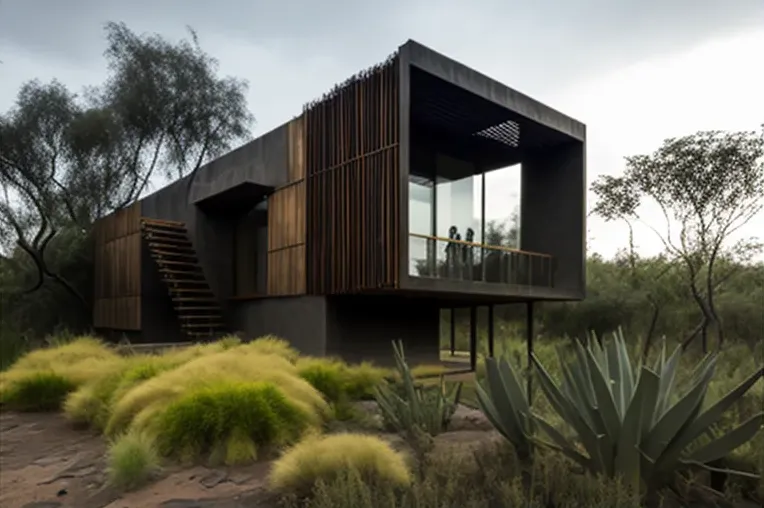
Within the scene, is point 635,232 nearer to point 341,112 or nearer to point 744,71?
point 744,71

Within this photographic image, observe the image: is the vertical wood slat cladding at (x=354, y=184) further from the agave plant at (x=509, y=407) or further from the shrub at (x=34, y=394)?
the agave plant at (x=509, y=407)


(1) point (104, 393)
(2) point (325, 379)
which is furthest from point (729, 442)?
(1) point (104, 393)

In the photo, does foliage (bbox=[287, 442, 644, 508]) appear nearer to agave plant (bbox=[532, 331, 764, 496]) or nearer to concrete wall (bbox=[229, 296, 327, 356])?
agave plant (bbox=[532, 331, 764, 496])

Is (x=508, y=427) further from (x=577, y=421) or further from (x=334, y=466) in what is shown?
(x=334, y=466)

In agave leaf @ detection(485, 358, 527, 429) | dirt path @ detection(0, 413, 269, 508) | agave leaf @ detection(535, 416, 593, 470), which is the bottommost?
dirt path @ detection(0, 413, 269, 508)

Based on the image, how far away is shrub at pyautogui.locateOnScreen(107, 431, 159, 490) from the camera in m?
3.92

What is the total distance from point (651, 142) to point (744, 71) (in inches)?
170

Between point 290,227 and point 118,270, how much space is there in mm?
6942

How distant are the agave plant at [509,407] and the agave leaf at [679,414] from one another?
860 millimetres

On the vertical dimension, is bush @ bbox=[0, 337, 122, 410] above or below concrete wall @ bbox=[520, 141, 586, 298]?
below

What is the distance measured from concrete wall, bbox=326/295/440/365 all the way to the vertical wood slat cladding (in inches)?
27.9

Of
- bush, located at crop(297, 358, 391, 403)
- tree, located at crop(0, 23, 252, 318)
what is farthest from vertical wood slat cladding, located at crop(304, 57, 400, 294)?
tree, located at crop(0, 23, 252, 318)

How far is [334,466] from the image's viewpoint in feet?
11.7

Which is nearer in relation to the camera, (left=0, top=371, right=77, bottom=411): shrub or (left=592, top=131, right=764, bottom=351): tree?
(left=0, top=371, right=77, bottom=411): shrub
